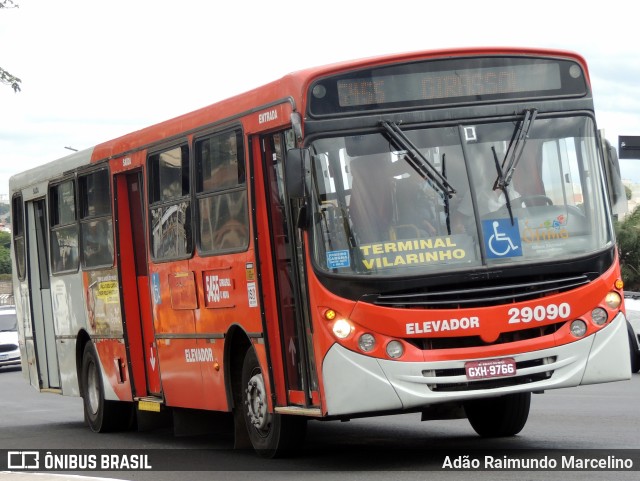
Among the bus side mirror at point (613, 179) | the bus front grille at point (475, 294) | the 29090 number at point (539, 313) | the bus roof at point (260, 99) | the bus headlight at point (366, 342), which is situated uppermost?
the bus roof at point (260, 99)

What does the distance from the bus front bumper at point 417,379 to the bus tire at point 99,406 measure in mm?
6836

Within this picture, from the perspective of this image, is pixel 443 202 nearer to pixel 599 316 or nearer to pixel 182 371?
pixel 599 316

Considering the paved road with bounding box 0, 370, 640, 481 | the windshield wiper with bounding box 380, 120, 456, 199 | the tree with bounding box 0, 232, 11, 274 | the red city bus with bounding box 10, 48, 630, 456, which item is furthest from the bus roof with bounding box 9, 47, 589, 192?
the tree with bounding box 0, 232, 11, 274

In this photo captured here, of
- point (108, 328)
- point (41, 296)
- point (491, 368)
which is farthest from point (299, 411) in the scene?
point (41, 296)

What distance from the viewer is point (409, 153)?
1088 cm

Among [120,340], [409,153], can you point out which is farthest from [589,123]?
[120,340]

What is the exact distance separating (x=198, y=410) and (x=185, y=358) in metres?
0.94

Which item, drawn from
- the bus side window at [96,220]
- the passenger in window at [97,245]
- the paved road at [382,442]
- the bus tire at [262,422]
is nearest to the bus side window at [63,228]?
the bus side window at [96,220]

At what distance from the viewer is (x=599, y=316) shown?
11.0 m

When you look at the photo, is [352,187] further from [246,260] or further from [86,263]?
[86,263]

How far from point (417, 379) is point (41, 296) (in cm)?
937

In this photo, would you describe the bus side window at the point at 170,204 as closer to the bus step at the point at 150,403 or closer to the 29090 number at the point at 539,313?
the bus step at the point at 150,403

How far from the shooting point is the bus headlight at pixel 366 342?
35.0 feet

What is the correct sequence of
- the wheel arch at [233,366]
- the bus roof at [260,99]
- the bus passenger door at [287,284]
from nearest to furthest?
the bus roof at [260,99] < the bus passenger door at [287,284] < the wheel arch at [233,366]
